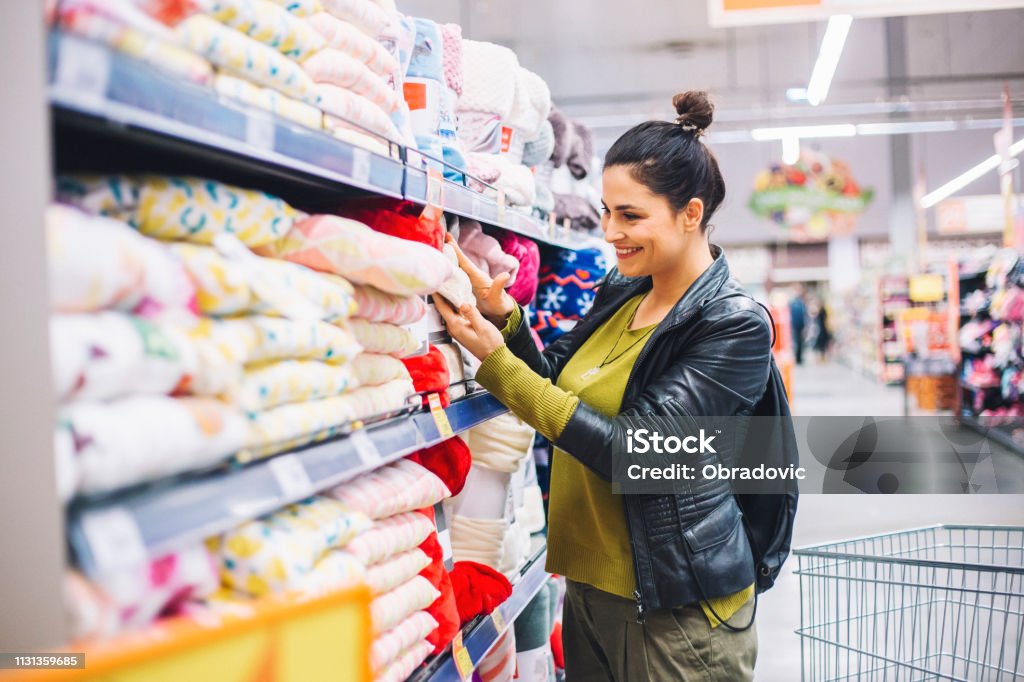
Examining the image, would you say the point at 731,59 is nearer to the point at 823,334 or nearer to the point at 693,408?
the point at 693,408

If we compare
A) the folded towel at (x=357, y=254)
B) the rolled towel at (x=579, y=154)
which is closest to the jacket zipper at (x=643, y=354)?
the folded towel at (x=357, y=254)

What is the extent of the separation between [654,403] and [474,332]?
0.43 meters

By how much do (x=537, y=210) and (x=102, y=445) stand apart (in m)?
2.20

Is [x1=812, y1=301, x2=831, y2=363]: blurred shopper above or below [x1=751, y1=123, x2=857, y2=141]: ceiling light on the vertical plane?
below

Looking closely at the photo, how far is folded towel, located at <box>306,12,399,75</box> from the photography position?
1.44 m

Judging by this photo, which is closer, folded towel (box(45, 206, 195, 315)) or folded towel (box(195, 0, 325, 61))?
folded towel (box(45, 206, 195, 315))

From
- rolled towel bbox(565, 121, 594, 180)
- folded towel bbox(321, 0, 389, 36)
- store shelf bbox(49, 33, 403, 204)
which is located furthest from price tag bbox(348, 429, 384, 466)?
rolled towel bbox(565, 121, 594, 180)

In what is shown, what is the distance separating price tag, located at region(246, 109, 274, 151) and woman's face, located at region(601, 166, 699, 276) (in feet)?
3.46

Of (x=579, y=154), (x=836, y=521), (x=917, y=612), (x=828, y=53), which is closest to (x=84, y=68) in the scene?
(x=917, y=612)

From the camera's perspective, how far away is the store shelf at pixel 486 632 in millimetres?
1751

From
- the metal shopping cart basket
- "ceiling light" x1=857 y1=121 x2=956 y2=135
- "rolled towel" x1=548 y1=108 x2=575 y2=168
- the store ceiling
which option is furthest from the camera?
"ceiling light" x1=857 y1=121 x2=956 y2=135

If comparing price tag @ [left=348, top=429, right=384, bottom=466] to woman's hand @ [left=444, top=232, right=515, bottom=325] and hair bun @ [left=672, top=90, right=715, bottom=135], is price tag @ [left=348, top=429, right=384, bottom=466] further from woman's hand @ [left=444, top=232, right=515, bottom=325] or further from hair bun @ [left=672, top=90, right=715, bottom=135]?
hair bun @ [left=672, top=90, right=715, bottom=135]

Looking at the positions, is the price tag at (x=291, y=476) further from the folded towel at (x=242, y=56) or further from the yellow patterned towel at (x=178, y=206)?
the folded towel at (x=242, y=56)

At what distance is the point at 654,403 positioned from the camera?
185 centimetres
